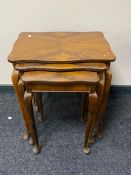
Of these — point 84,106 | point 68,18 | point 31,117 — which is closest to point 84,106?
point 84,106

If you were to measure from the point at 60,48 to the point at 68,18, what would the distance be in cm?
37

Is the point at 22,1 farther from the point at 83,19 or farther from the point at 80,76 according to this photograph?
the point at 80,76

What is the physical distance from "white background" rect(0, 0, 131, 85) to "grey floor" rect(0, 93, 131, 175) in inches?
18.6

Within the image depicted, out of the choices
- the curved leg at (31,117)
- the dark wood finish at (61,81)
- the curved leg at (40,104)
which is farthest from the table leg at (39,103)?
the dark wood finish at (61,81)

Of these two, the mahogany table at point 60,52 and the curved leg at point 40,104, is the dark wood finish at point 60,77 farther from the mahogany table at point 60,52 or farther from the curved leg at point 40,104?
the curved leg at point 40,104

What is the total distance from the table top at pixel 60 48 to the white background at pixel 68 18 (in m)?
0.17

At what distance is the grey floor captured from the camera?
4.00ft

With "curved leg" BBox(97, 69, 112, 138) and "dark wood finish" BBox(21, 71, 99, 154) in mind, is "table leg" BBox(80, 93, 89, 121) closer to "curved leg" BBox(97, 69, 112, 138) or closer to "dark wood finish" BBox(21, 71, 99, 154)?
"curved leg" BBox(97, 69, 112, 138)

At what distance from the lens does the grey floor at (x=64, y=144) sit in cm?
122

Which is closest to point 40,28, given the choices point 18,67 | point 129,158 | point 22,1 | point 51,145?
point 22,1

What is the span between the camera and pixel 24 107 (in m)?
1.13

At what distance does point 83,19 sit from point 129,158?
34.0 inches

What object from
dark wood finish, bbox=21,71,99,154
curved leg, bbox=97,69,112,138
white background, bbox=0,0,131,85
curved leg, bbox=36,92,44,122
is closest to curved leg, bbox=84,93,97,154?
dark wood finish, bbox=21,71,99,154

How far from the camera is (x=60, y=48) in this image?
3.74 ft
